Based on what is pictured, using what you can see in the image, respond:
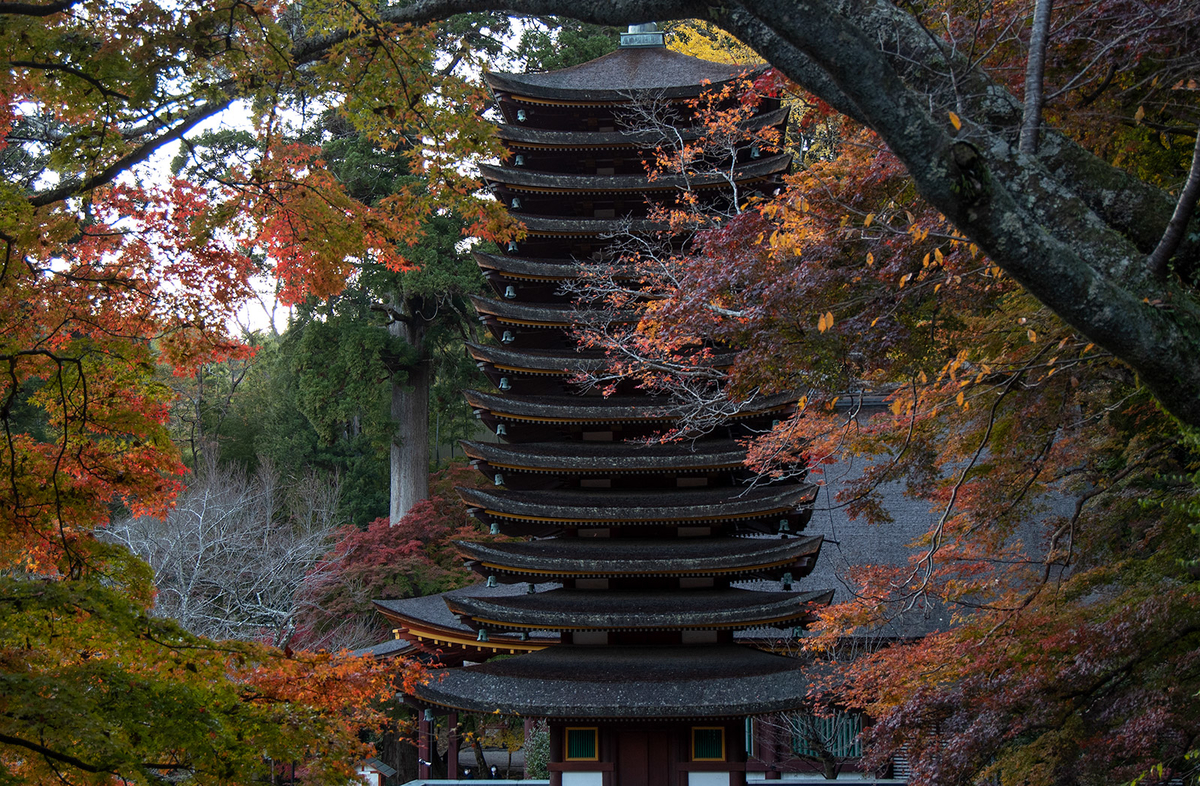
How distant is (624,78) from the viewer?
12625 millimetres

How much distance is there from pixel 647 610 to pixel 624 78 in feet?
24.0

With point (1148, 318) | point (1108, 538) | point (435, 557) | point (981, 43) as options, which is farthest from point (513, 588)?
point (1148, 318)

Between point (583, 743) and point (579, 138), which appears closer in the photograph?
point (583, 743)

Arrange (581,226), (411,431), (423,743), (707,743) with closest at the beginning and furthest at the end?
(707,743) → (581,226) → (423,743) → (411,431)

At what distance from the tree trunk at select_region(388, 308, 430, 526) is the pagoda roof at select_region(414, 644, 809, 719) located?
433 inches

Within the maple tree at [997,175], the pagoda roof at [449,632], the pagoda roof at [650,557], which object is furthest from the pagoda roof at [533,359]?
the maple tree at [997,175]

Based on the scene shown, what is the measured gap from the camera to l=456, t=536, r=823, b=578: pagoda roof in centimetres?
979

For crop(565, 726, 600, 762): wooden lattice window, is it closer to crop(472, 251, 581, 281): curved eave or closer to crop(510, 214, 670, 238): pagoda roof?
crop(472, 251, 581, 281): curved eave

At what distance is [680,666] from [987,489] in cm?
384

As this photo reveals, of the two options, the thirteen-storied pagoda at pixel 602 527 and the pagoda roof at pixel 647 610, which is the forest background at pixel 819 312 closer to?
the pagoda roof at pixel 647 610

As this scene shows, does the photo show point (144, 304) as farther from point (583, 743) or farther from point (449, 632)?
point (449, 632)

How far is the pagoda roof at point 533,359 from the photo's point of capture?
10812mm

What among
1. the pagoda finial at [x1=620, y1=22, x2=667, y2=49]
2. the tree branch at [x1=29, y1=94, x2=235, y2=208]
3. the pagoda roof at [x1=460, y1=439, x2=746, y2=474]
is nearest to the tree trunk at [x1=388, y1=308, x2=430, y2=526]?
the pagoda finial at [x1=620, y1=22, x2=667, y2=49]

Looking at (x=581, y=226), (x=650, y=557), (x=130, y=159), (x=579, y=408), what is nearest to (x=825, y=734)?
(x=650, y=557)
